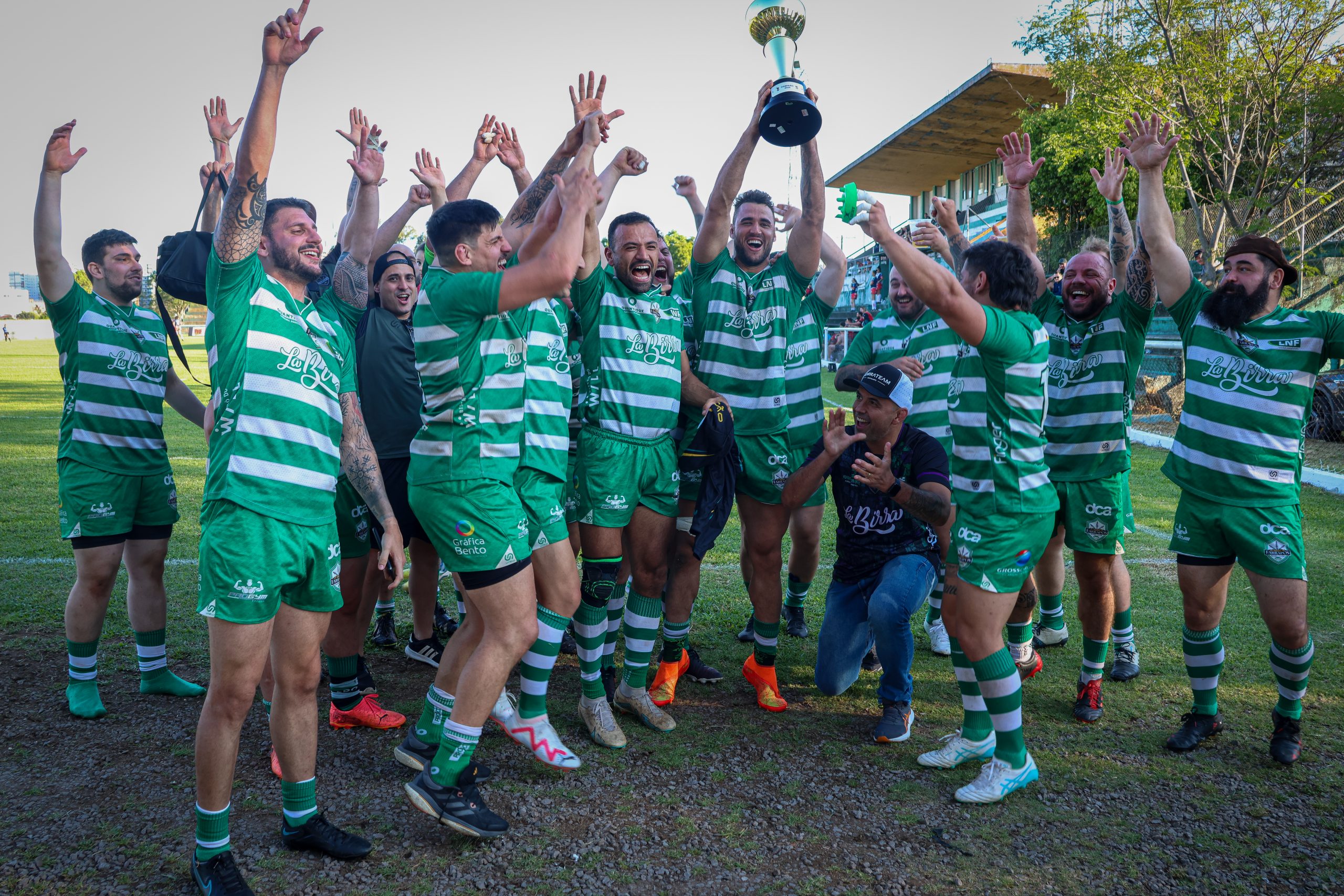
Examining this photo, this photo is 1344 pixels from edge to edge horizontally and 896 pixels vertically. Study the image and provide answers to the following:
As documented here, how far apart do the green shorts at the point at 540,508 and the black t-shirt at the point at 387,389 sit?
1.14 m

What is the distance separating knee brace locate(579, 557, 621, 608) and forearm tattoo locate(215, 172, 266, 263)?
7.11 ft

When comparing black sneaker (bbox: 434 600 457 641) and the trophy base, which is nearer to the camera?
the trophy base

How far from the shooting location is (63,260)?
438 cm

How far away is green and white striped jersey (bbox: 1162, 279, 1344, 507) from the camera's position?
3.99m

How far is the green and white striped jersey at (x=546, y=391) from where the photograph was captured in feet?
13.0

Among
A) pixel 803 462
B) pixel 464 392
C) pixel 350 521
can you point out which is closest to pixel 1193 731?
pixel 803 462

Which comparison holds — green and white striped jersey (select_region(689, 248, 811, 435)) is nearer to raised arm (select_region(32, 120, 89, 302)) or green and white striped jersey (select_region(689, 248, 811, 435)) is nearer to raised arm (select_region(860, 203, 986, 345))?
raised arm (select_region(860, 203, 986, 345))

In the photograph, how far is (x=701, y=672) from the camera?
5.06 metres

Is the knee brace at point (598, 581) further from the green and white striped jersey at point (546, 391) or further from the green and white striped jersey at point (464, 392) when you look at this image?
the green and white striped jersey at point (464, 392)

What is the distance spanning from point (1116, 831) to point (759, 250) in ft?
11.2

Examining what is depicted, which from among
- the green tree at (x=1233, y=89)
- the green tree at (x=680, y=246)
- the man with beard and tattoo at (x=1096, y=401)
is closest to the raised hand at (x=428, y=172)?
the man with beard and tattoo at (x=1096, y=401)

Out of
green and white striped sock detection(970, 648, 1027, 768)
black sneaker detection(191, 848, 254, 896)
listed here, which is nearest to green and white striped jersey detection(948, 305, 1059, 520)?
green and white striped sock detection(970, 648, 1027, 768)

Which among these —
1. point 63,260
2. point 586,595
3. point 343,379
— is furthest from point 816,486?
point 63,260

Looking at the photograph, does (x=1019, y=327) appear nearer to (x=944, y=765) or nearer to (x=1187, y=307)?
(x=1187, y=307)
